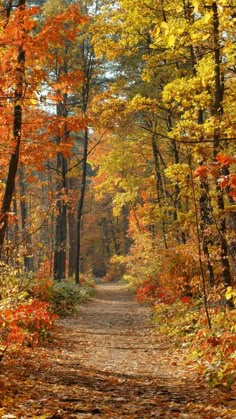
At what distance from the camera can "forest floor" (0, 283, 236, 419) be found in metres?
5.28

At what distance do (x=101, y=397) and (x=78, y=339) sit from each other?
564 centimetres

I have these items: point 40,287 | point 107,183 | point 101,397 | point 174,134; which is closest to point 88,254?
point 107,183

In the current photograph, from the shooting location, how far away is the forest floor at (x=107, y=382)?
5.28 metres

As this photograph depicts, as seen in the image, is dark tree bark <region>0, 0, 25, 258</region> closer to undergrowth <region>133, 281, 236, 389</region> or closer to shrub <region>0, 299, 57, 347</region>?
shrub <region>0, 299, 57, 347</region>

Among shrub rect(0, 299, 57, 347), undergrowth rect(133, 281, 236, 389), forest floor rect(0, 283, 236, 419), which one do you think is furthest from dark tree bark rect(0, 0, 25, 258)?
undergrowth rect(133, 281, 236, 389)

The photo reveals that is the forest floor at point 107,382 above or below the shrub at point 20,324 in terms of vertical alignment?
below

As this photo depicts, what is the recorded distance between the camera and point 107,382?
7055 mm

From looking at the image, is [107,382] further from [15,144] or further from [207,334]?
[15,144]

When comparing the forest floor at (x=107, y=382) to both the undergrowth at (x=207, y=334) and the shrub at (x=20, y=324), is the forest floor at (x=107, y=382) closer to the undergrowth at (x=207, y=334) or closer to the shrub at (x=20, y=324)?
the undergrowth at (x=207, y=334)

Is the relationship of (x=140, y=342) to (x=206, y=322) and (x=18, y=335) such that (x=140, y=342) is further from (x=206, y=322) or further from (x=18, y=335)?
(x=18, y=335)

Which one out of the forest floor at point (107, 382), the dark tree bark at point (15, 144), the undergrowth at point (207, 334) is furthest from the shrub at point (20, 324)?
the undergrowth at point (207, 334)

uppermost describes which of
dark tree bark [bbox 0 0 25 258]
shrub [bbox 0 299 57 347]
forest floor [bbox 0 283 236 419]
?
dark tree bark [bbox 0 0 25 258]

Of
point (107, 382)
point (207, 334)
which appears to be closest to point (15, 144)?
point (107, 382)

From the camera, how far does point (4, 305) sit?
768 cm
